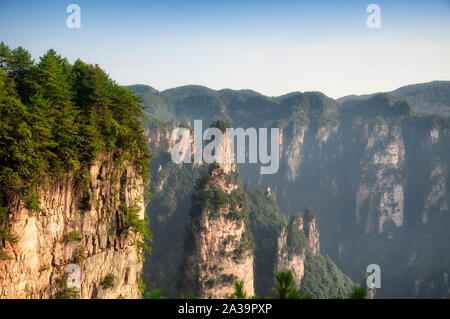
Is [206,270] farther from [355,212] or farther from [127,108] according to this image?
[355,212]

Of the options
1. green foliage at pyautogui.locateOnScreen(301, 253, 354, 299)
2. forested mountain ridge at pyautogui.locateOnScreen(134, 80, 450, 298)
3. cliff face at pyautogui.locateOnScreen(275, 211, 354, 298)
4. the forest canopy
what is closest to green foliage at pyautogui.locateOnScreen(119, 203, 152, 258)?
the forest canopy

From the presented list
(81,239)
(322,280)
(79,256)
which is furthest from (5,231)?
(322,280)

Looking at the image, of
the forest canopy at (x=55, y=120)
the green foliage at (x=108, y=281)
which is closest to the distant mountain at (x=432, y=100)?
the forest canopy at (x=55, y=120)

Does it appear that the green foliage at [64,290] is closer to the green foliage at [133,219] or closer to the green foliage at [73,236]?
the green foliage at [73,236]

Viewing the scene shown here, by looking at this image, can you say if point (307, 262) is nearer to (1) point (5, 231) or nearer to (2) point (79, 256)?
(2) point (79, 256)

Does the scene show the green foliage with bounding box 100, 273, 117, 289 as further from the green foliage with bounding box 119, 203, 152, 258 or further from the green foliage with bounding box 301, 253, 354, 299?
the green foliage with bounding box 301, 253, 354, 299

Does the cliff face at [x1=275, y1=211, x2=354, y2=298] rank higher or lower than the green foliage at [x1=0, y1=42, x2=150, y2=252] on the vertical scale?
lower
